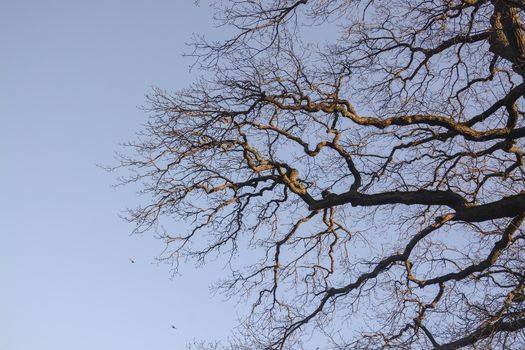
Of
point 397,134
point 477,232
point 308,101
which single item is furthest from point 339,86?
point 477,232

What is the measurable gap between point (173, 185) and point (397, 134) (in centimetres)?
300

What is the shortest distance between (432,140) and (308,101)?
5.69 feet

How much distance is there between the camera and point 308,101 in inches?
316

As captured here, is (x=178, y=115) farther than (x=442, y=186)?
No

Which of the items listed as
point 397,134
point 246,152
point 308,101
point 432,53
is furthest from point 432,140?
point 246,152

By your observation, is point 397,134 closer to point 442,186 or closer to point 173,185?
point 442,186

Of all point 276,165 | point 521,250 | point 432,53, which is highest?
point 432,53

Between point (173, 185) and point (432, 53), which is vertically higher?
point (432, 53)

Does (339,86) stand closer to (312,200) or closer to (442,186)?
(312,200)

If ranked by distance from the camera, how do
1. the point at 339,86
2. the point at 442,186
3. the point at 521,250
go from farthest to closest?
the point at 442,186
the point at 339,86
the point at 521,250

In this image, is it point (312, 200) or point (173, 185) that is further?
point (173, 185)

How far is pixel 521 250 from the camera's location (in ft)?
25.3

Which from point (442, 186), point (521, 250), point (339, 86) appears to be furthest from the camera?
point (442, 186)

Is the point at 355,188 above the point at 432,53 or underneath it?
underneath
